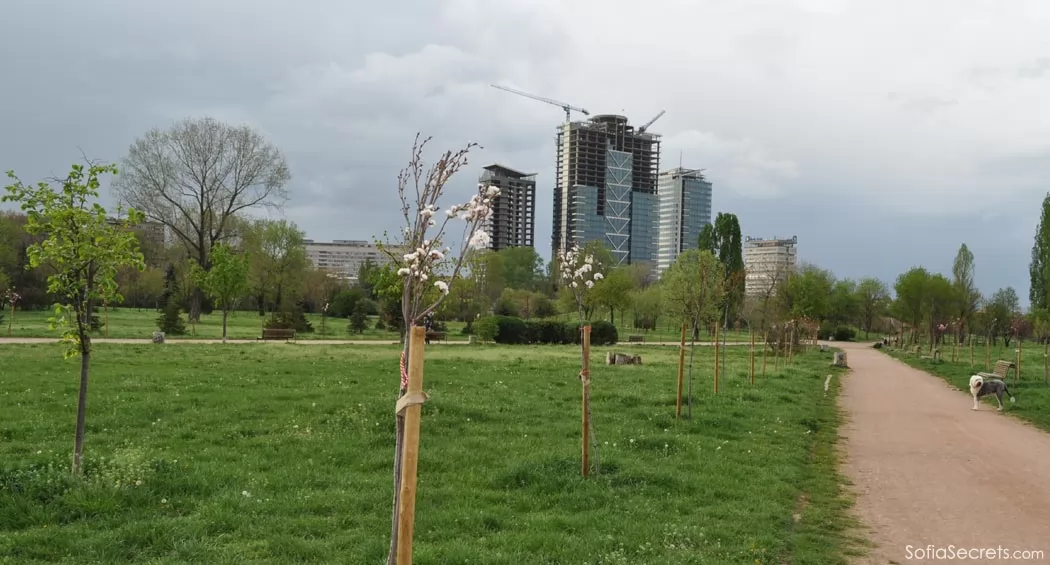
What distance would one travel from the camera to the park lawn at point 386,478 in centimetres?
560

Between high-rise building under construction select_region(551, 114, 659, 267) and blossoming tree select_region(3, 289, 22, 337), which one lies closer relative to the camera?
blossoming tree select_region(3, 289, 22, 337)

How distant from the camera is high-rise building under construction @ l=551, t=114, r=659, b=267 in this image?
491 ft

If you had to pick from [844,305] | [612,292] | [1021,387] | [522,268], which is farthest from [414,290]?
[522,268]

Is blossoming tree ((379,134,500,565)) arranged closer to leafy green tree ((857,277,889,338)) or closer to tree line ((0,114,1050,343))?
tree line ((0,114,1050,343))

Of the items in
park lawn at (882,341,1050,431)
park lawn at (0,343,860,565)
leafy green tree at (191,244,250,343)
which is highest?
leafy green tree at (191,244,250,343)

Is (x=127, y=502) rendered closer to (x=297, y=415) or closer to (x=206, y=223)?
(x=297, y=415)

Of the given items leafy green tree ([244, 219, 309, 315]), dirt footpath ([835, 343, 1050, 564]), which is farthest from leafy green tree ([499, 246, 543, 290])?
dirt footpath ([835, 343, 1050, 564])

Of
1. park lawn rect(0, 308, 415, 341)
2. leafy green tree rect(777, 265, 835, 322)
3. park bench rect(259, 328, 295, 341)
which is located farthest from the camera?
leafy green tree rect(777, 265, 835, 322)

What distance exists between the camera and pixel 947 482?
880 centimetres

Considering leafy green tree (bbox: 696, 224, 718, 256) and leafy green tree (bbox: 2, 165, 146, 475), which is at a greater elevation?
leafy green tree (bbox: 696, 224, 718, 256)

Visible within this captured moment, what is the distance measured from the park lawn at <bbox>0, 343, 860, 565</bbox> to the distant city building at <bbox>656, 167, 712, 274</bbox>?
16357cm

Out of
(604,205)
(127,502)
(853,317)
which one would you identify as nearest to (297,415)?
(127,502)

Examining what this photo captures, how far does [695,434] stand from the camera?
11.0 m
